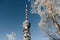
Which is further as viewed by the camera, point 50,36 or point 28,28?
point 28,28

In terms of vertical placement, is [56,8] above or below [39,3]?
below

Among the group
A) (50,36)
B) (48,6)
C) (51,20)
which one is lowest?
(50,36)

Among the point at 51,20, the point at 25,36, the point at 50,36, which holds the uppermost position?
the point at 25,36

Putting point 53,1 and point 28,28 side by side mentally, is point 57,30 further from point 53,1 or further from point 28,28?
point 28,28

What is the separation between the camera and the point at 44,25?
43.7ft

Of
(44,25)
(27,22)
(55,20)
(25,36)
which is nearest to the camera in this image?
(55,20)

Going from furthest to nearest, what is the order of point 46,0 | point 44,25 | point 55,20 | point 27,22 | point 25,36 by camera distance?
point 25,36, point 27,22, point 44,25, point 46,0, point 55,20

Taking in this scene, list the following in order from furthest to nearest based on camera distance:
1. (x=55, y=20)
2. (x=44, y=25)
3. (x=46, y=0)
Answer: (x=44, y=25)
(x=46, y=0)
(x=55, y=20)

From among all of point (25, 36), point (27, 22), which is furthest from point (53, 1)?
point (25, 36)

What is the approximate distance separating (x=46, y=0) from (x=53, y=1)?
539mm

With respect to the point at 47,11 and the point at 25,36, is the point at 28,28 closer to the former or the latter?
the point at 25,36

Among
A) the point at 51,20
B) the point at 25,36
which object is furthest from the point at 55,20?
the point at 25,36

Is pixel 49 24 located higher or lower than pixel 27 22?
lower

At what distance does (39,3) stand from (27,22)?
113107 mm
